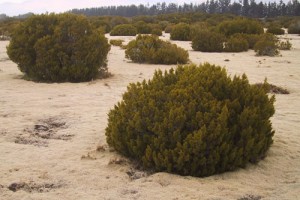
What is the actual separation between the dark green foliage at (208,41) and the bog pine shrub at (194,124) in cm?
1073

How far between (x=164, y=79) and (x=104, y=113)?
6.23ft

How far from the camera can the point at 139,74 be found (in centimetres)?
Result: 1012

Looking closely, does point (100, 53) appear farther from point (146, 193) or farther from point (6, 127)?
point (146, 193)

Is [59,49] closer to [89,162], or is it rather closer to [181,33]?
[89,162]

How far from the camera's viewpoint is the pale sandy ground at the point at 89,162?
362 centimetres

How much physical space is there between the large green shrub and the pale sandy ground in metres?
1.31

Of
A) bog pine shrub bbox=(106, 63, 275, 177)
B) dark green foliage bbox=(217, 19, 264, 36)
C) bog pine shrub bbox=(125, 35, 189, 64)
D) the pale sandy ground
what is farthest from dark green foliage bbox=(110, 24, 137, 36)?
bog pine shrub bbox=(106, 63, 275, 177)

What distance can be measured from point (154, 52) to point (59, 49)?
358cm

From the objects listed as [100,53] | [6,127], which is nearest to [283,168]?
[6,127]

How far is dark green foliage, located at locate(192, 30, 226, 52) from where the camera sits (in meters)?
15.2

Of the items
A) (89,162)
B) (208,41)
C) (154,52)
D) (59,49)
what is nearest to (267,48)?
(208,41)

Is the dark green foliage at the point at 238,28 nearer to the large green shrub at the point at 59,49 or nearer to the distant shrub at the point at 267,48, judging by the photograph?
the distant shrub at the point at 267,48

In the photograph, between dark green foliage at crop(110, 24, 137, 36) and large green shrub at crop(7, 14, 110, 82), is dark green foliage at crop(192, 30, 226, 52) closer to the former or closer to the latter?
large green shrub at crop(7, 14, 110, 82)

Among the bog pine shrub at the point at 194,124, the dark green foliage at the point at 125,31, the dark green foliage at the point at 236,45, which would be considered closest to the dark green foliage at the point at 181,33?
the dark green foliage at the point at 125,31
